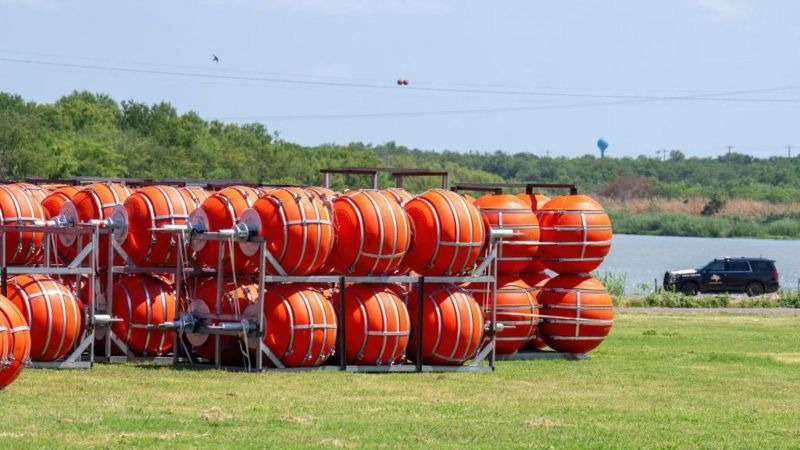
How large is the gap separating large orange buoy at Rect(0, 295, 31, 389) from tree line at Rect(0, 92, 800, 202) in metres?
31.3

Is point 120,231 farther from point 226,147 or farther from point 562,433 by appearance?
point 226,147

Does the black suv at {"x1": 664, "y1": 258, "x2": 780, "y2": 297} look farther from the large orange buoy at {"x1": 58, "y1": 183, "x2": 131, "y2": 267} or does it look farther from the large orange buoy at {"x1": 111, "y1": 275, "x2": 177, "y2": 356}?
the large orange buoy at {"x1": 111, "y1": 275, "x2": 177, "y2": 356}

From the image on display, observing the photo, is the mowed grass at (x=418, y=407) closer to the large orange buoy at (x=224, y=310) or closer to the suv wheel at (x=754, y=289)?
the large orange buoy at (x=224, y=310)

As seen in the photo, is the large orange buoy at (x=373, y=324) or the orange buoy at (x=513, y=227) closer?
the large orange buoy at (x=373, y=324)

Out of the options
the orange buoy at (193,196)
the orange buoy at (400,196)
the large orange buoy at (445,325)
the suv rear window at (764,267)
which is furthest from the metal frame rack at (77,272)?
the suv rear window at (764,267)

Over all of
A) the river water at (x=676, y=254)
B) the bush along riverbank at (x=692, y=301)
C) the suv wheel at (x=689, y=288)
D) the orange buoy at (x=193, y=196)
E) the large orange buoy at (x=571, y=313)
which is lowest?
the river water at (x=676, y=254)

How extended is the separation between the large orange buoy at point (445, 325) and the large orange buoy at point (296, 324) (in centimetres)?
168

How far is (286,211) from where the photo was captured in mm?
23422

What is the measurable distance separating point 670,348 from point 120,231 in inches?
447

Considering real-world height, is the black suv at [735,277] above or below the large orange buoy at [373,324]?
below

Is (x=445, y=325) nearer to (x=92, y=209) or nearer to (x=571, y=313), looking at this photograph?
(x=571, y=313)

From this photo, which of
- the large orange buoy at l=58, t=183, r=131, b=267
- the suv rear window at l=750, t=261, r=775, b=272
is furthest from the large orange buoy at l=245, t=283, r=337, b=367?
the suv rear window at l=750, t=261, r=775, b=272

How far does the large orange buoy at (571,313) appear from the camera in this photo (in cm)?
2800

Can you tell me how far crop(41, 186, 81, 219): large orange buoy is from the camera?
26.7 meters
